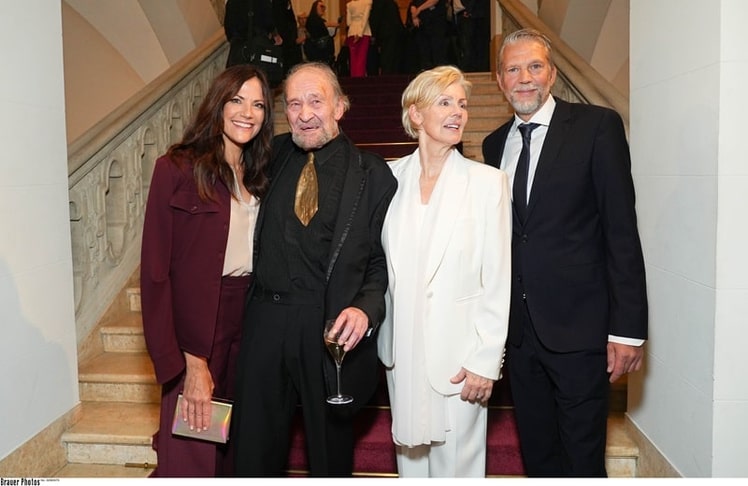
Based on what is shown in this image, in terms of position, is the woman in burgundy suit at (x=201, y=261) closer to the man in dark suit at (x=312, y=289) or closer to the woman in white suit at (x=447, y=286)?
the man in dark suit at (x=312, y=289)

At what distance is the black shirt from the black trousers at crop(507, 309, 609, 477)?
2.62 feet

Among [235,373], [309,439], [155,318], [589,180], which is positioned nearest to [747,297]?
[589,180]

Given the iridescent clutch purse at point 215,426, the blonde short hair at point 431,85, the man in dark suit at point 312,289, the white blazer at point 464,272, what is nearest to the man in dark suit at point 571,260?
the white blazer at point 464,272

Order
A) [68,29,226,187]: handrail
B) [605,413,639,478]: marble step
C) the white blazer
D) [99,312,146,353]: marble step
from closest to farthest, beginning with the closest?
the white blazer
[605,413,639,478]: marble step
[68,29,226,187]: handrail
[99,312,146,353]: marble step

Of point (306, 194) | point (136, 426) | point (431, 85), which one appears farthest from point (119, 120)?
point (431, 85)

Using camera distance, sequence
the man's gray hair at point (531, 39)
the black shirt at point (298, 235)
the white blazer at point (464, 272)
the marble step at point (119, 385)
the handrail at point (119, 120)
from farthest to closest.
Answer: the handrail at point (119, 120) → the marble step at point (119, 385) → the man's gray hair at point (531, 39) → the black shirt at point (298, 235) → the white blazer at point (464, 272)

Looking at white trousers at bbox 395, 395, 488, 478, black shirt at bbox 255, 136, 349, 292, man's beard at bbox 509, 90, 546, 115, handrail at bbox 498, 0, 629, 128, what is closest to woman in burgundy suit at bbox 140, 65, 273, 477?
black shirt at bbox 255, 136, 349, 292

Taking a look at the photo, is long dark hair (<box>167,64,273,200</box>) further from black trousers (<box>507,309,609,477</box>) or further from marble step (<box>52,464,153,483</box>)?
marble step (<box>52,464,153,483</box>)

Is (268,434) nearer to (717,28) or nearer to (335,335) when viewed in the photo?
(335,335)

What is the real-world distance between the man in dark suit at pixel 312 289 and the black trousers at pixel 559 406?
1.92 ft

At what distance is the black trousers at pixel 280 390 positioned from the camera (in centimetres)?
236

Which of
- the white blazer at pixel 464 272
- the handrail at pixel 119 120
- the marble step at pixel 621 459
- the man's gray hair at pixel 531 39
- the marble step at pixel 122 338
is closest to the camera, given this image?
the white blazer at pixel 464 272

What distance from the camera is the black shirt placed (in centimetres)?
237

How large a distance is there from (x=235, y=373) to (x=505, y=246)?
3.59 feet
